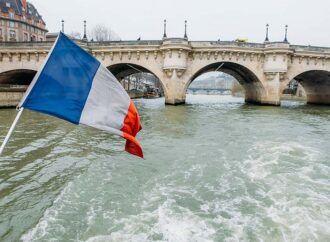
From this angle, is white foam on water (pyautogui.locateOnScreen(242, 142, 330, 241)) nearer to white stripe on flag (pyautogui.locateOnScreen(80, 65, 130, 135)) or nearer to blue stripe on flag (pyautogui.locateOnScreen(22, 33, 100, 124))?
white stripe on flag (pyautogui.locateOnScreen(80, 65, 130, 135))

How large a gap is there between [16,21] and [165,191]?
78.3 metres

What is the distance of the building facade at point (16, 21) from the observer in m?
70.2

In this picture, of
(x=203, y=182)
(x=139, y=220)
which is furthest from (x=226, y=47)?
(x=139, y=220)

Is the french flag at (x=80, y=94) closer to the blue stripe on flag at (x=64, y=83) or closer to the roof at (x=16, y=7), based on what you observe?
the blue stripe on flag at (x=64, y=83)

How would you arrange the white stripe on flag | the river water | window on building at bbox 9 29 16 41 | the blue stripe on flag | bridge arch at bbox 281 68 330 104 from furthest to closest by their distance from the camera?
window on building at bbox 9 29 16 41 → bridge arch at bbox 281 68 330 104 → the river water → the white stripe on flag → the blue stripe on flag

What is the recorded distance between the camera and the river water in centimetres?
545

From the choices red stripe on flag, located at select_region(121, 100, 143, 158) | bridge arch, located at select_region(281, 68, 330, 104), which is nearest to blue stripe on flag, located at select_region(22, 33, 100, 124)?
red stripe on flag, located at select_region(121, 100, 143, 158)

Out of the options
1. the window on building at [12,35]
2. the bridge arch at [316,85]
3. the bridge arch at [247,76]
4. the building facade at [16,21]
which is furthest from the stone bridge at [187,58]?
the window on building at [12,35]

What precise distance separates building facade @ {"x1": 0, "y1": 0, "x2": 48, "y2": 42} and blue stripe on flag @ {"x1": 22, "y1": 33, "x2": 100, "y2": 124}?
70.6 metres

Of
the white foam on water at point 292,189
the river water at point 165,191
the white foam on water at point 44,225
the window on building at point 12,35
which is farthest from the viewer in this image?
the window on building at point 12,35

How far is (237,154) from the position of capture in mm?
11266

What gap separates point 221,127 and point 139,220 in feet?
43.7

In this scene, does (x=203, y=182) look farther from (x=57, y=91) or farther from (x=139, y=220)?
(x=57, y=91)

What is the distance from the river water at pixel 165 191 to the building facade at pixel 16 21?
65.5 m
